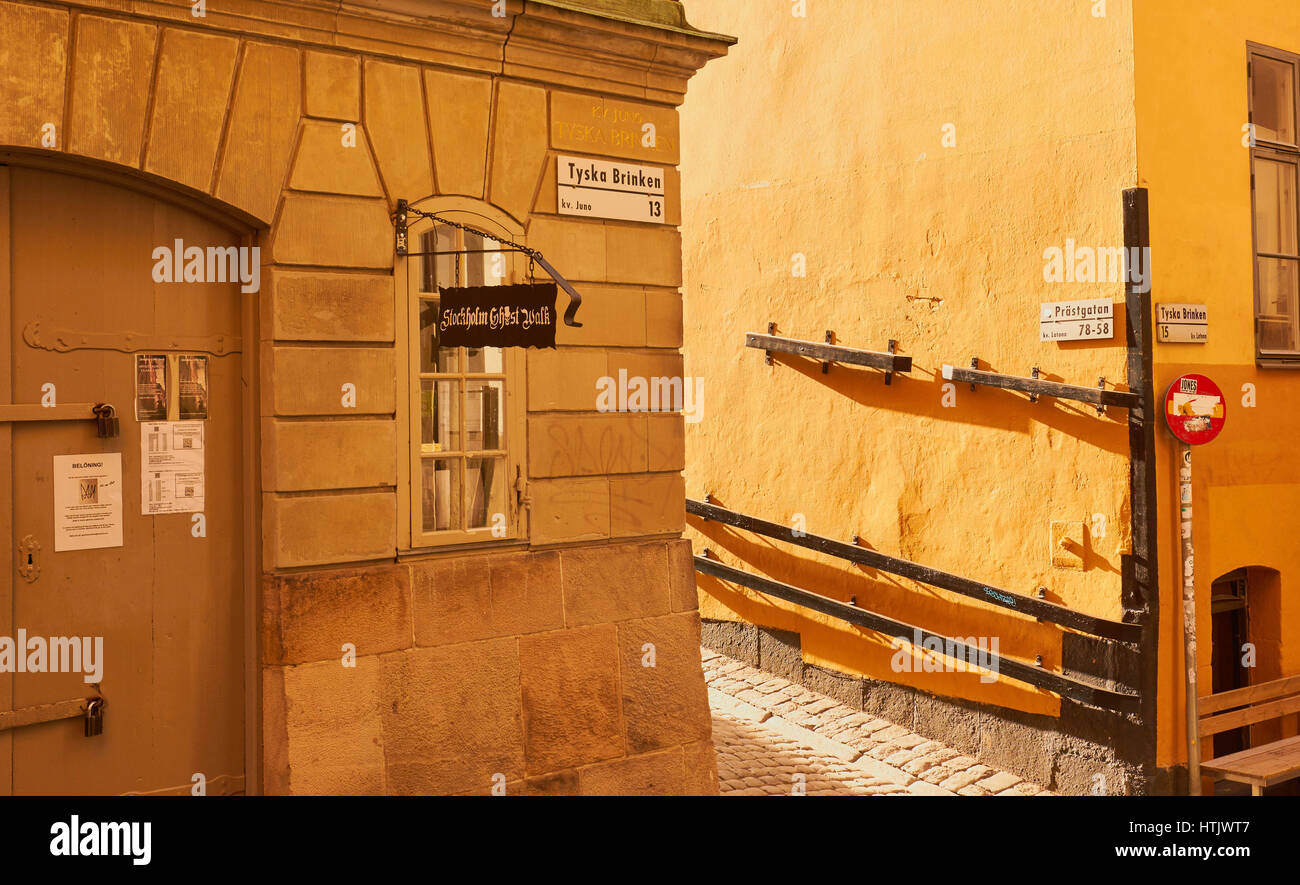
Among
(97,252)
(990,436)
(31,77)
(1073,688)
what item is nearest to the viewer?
(31,77)

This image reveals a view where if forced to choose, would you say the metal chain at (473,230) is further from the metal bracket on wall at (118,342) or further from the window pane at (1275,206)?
the window pane at (1275,206)

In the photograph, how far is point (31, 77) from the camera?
490 centimetres

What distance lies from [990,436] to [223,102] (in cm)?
577

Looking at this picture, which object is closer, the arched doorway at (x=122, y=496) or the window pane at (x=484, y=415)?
the arched doorway at (x=122, y=496)

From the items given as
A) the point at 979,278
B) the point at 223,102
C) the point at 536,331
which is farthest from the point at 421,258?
the point at 979,278

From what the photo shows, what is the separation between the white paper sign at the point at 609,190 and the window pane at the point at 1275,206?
16.5 ft

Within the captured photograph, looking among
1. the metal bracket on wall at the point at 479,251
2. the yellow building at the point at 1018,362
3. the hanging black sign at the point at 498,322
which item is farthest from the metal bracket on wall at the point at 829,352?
the hanging black sign at the point at 498,322

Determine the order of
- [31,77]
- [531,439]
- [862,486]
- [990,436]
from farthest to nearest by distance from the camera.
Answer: [862,486] < [990,436] < [531,439] < [31,77]

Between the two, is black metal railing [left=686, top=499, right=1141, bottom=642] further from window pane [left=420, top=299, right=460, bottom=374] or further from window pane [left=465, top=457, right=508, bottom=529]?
window pane [left=420, top=299, right=460, bottom=374]

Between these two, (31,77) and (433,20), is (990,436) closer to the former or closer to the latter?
(433,20)

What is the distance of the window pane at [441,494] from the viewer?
6.02m

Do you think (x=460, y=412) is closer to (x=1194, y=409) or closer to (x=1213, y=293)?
(x=1194, y=409)

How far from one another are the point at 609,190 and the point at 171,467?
275cm

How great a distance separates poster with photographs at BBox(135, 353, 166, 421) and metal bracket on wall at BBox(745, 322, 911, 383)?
18.0 ft
